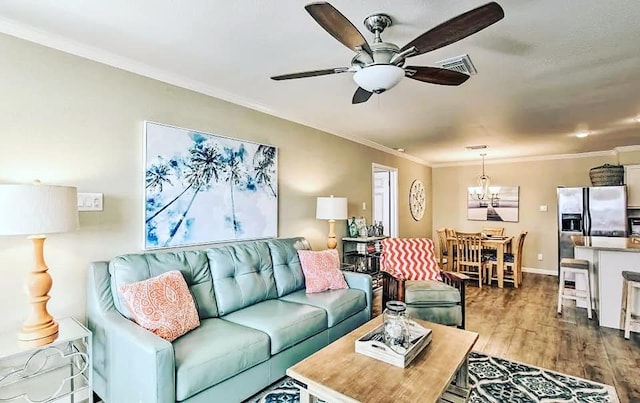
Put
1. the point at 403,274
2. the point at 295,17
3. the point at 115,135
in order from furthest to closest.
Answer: the point at 403,274
the point at 115,135
the point at 295,17

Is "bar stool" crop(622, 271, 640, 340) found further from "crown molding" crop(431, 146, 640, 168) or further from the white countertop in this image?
"crown molding" crop(431, 146, 640, 168)

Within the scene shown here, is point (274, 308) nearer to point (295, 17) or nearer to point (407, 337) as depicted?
point (407, 337)

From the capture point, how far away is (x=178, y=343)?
1998 millimetres

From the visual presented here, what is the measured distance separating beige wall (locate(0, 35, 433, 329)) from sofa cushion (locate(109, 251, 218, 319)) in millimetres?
271

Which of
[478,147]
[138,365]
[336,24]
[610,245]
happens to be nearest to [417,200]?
[478,147]

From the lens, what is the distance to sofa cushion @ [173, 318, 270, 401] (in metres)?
1.78

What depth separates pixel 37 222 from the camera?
5.60 ft

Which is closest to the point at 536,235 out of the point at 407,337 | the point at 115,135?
the point at 407,337

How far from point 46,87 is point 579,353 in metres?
4.66

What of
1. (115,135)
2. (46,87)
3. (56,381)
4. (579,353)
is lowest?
(579,353)

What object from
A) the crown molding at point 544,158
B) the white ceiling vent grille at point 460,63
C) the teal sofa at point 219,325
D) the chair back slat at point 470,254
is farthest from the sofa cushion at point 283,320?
Answer: the crown molding at point 544,158

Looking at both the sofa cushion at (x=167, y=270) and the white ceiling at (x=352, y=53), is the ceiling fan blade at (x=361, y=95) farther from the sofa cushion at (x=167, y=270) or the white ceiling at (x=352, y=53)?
the sofa cushion at (x=167, y=270)

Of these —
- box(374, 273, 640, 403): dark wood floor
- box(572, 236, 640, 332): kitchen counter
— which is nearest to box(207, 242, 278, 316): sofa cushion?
box(374, 273, 640, 403): dark wood floor

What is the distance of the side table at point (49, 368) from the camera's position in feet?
6.14
